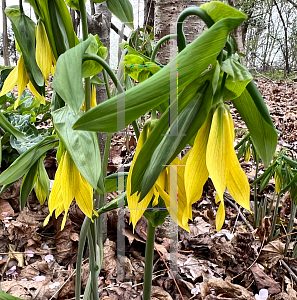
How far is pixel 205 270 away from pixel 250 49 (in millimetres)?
5414

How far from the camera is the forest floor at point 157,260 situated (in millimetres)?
1145

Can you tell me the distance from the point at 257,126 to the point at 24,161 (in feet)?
1.54

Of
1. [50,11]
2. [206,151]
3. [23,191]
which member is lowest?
[23,191]

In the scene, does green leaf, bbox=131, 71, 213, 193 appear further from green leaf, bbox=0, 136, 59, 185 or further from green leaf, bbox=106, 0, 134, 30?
green leaf, bbox=106, 0, 134, 30

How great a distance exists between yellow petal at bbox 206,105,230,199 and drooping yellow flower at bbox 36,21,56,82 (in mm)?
414

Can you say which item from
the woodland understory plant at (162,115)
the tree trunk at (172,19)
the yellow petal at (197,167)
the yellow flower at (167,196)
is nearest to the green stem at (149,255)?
the woodland understory plant at (162,115)

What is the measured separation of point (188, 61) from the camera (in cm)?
29

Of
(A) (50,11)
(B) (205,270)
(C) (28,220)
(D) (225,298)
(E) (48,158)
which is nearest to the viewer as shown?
(A) (50,11)

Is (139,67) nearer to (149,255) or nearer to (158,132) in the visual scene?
(158,132)

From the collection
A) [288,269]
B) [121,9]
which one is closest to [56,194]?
[121,9]

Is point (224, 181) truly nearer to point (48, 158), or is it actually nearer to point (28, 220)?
point (28, 220)

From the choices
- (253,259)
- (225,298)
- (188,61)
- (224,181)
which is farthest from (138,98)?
(253,259)

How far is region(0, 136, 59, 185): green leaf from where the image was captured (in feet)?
1.93

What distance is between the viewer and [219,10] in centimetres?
32
